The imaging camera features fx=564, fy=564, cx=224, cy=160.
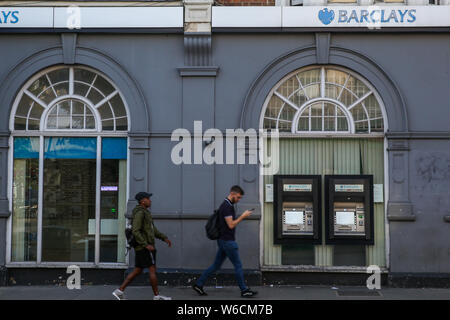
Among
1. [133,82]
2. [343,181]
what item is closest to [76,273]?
[133,82]

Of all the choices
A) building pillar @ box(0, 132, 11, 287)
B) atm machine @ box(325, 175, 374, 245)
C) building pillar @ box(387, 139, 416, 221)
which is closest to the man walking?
building pillar @ box(0, 132, 11, 287)

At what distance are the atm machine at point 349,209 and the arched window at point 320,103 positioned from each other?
968 millimetres

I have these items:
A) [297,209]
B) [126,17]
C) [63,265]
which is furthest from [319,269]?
[126,17]

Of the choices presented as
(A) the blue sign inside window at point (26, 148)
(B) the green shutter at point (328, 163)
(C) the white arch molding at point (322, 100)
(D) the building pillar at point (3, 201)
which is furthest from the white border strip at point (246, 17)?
(D) the building pillar at point (3, 201)

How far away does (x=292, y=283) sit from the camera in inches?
408

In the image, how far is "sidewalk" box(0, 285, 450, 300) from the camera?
9414 millimetres

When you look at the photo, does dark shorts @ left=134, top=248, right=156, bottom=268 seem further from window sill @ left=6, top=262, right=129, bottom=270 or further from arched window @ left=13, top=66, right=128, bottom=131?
arched window @ left=13, top=66, right=128, bottom=131

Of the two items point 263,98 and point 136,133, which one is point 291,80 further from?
point 136,133

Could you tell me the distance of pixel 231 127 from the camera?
1045 centimetres

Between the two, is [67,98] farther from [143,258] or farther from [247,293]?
[247,293]

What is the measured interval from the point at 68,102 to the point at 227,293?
4.68 metres

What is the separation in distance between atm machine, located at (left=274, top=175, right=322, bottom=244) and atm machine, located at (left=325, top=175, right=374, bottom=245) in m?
0.24

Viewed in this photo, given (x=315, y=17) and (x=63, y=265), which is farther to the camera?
(x=63, y=265)

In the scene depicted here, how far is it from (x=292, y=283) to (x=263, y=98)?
11.3 feet
